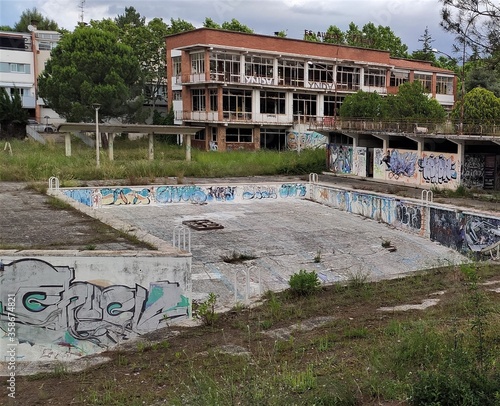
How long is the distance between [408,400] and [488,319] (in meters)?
3.53

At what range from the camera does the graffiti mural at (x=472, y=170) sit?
31828mm

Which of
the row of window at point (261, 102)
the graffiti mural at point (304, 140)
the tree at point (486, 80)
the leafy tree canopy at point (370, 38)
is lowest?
the graffiti mural at point (304, 140)

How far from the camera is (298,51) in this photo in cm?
5497

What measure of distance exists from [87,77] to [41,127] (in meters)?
13.6

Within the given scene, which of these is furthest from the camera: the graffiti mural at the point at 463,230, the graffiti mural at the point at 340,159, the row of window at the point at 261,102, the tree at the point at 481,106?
the row of window at the point at 261,102

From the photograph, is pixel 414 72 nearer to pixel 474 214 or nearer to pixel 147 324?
pixel 474 214

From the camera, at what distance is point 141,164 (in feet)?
120

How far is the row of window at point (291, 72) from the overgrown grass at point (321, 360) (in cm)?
4013

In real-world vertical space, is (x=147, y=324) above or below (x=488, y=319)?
below

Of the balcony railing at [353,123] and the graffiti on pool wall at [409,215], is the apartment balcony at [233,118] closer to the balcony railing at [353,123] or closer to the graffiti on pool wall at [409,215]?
the balcony railing at [353,123]

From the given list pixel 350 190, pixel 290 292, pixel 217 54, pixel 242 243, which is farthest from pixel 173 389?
pixel 217 54

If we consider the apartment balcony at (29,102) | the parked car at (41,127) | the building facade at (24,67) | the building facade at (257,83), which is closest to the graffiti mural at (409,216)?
the building facade at (257,83)

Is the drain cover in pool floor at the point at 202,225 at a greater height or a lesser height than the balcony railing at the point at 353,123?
lesser

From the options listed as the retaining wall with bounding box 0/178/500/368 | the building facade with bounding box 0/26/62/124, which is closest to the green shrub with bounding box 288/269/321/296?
the retaining wall with bounding box 0/178/500/368
